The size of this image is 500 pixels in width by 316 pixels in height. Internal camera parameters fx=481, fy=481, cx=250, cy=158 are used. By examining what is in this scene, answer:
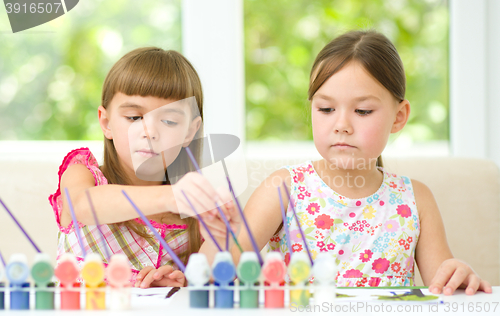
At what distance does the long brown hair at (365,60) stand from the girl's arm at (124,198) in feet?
1.47

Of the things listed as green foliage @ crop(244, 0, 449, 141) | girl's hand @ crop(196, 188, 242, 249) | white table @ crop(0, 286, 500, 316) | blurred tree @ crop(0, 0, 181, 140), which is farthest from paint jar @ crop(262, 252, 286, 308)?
blurred tree @ crop(0, 0, 181, 140)

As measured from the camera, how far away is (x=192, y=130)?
1161 millimetres

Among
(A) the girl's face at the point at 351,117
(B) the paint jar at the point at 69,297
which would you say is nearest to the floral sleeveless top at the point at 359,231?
(A) the girl's face at the point at 351,117

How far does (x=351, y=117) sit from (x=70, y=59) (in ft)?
4.09

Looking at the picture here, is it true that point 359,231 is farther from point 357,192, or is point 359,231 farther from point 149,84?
point 149,84

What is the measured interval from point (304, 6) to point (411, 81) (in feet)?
1.68

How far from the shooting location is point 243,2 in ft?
5.95

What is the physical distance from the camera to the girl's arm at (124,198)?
0.73m

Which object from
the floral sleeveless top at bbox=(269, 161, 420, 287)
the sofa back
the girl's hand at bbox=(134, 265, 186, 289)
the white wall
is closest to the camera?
the girl's hand at bbox=(134, 265, 186, 289)

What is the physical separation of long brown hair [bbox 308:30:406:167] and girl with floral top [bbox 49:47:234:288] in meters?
0.31

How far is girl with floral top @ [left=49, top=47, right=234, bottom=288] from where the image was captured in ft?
3.40

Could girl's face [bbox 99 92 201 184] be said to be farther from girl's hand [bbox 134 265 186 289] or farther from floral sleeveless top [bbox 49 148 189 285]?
girl's hand [bbox 134 265 186 289]

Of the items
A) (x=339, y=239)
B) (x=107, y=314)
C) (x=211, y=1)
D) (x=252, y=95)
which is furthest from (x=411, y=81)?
(x=107, y=314)

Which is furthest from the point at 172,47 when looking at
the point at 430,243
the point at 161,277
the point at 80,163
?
the point at 430,243
